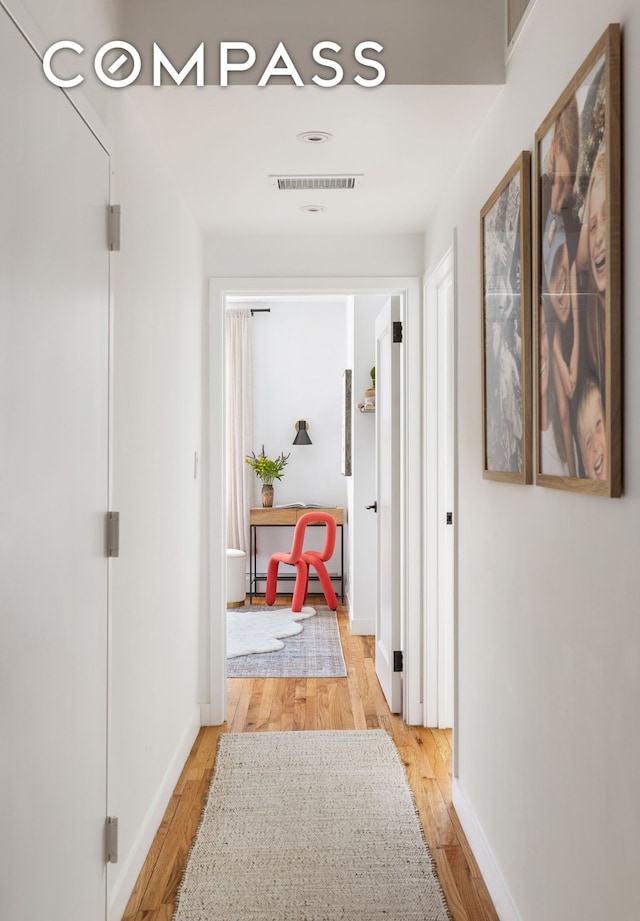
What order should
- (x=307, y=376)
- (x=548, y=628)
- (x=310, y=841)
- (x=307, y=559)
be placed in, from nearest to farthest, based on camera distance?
(x=548, y=628) < (x=310, y=841) < (x=307, y=559) < (x=307, y=376)

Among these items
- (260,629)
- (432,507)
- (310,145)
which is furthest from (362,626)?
(310,145)

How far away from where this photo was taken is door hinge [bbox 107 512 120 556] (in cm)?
192

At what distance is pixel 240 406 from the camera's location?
704 cm

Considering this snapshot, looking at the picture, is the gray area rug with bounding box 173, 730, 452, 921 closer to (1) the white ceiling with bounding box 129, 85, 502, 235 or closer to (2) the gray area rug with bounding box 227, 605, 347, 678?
(2) the gray area rug with bounding box 227, 605, 347, 678

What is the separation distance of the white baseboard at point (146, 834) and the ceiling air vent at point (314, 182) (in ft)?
7.20

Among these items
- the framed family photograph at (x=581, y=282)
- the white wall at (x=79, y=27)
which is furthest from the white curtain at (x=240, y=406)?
the framed family photograph at (x=581, y=282)

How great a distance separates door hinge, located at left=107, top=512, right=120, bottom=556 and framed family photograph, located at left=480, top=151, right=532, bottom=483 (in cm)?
99

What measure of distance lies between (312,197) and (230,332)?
13.2ft

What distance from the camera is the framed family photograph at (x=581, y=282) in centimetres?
126

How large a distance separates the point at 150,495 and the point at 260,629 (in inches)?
127

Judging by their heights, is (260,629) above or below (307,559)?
below

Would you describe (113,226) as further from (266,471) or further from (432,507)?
(266,471)

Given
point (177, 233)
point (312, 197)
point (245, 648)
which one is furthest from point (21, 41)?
point (245, 648)

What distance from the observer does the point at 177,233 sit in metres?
2.99
